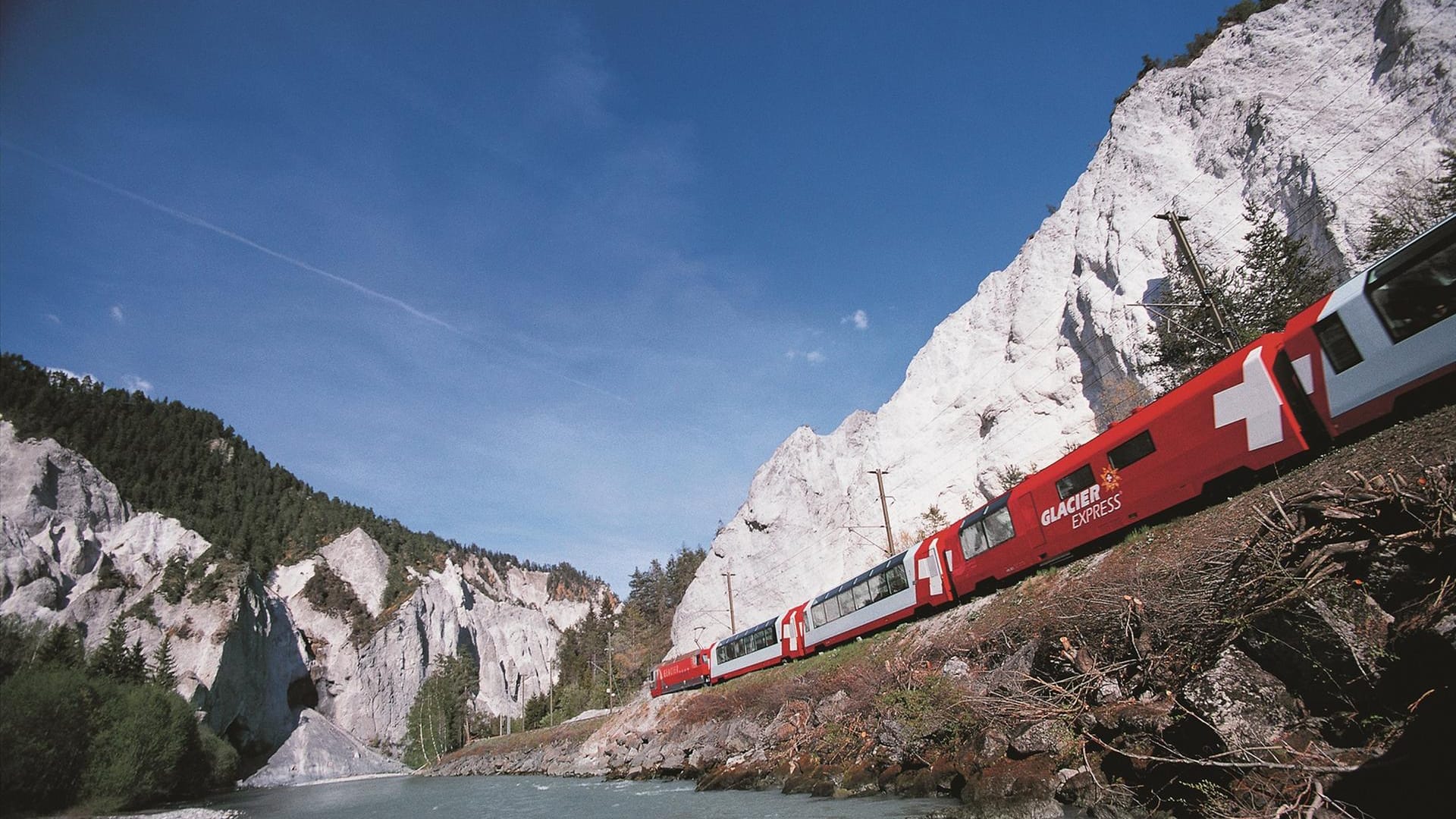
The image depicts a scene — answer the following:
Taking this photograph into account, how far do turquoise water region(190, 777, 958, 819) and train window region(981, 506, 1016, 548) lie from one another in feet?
28.9

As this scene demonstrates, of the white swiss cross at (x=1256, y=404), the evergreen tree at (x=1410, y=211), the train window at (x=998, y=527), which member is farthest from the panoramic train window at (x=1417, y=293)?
the evergreen tree at (x=1410, y=211)

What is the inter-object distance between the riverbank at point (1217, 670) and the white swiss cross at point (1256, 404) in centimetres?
87

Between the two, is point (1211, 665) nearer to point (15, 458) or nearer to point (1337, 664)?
point (1337, 664)

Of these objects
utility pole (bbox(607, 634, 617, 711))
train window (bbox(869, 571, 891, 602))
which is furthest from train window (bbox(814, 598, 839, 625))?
utility pole (bbox(607, 634, 617, 711))

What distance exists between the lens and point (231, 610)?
71.1 m

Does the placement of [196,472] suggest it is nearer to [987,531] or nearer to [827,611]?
[827,611]

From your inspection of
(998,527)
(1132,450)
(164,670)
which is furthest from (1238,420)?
(164,670)

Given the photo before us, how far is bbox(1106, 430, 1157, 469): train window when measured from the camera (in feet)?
49.1

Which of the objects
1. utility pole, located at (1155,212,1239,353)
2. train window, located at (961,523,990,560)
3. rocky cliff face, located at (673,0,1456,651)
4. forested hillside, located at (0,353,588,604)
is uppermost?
forested hillside, located at (0,353,588,604)

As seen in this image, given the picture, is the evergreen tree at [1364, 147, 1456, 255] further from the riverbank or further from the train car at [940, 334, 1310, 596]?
the riverbank

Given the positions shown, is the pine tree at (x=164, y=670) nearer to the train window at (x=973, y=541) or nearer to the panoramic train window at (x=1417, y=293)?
the train window at (x=973, y=541)

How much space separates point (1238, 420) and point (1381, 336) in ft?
9.41

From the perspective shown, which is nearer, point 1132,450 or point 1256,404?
point 1256,404

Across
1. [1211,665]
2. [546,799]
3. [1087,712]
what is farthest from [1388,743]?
[546,799]
